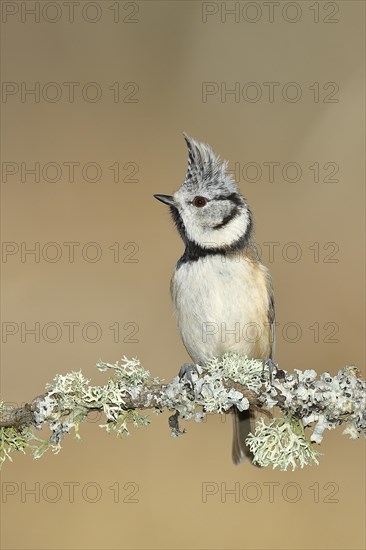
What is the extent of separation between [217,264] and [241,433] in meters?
0.88

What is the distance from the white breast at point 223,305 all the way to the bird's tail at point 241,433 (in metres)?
0.34

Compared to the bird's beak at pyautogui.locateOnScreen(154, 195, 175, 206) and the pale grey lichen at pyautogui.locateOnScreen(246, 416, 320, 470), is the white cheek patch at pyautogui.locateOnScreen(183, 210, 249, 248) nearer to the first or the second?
the bird's beak at pyautogui.locateOnScreen(154, 195, 175, 206)

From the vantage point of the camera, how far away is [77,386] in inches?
94.0

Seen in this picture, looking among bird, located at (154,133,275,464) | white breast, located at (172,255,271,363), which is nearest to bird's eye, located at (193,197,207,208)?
bird, located at (154,133,275,464)

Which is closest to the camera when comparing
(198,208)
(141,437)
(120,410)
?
(120,410)

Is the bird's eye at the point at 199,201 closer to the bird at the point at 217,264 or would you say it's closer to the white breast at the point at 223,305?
the bird at the point at 217,264

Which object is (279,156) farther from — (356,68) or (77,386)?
(77,386)

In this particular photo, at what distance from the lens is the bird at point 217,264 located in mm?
3367

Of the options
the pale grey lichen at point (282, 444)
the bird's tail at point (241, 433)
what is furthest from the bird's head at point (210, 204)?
the pale grey lichen at point (282, 444)

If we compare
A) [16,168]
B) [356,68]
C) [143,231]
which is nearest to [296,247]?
[143,231]

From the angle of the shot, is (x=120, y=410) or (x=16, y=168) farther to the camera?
(x=16, y=168)

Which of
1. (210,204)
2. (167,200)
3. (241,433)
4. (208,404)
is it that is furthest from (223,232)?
(208,404)

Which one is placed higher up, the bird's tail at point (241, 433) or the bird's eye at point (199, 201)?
the bird's eye at point (199, 201)

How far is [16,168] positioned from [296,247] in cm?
173
